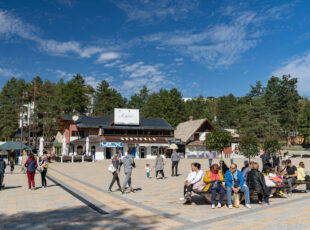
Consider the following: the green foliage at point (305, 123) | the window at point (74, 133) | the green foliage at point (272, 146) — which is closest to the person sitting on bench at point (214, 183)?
the green foliage at point (272, 146)

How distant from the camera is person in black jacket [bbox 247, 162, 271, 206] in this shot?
8594 millimetres

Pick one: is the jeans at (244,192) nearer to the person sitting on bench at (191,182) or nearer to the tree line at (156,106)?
the person sitting on bench at (191,182)

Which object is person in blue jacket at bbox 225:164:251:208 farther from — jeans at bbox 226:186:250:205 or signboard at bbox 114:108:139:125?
signboard at bbox 114:108:139:125

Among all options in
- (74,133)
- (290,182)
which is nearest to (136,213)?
(290,182)

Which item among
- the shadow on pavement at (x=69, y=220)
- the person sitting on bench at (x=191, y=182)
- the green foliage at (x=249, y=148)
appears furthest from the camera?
the green foliage at (x=249, y=148)

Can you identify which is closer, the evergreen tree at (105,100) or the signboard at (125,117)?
the signboard at (125,117)

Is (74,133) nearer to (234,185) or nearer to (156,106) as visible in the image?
(156,106)

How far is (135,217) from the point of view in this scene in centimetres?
716

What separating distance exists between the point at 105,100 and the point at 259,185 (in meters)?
68.4

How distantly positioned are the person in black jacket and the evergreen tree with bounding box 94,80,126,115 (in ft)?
217

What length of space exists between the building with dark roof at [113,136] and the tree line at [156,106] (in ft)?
43.6

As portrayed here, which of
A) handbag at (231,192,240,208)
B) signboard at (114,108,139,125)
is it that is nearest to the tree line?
signboard at (114,108,139,125)

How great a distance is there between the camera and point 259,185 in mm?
8711

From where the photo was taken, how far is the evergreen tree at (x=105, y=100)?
74.2 metres
